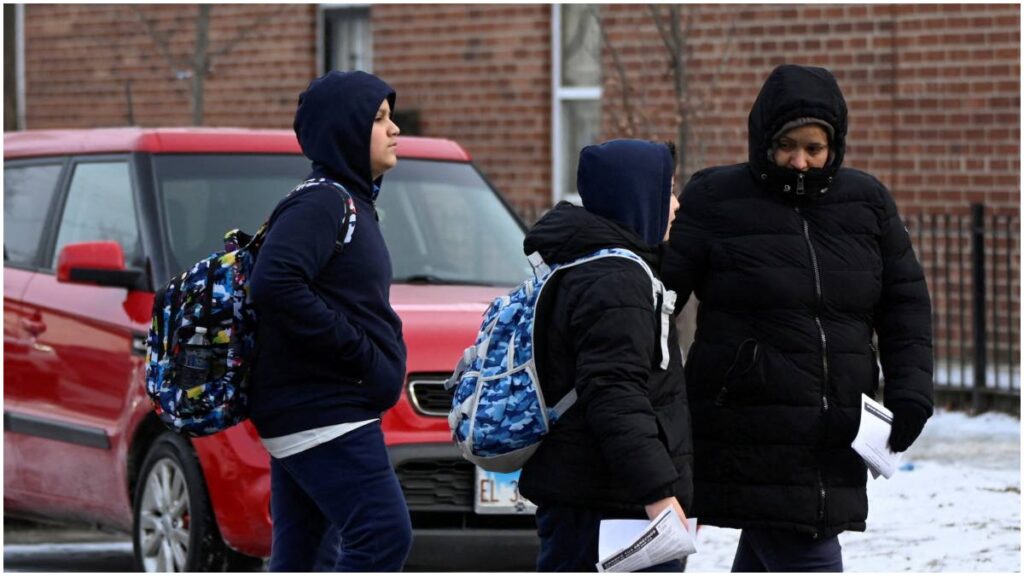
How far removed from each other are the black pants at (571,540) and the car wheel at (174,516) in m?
2.67

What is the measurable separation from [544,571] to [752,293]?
876 millimetres

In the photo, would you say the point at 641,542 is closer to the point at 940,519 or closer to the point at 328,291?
the point at 328,291

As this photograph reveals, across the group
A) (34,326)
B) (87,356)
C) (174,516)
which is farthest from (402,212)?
(174,516)

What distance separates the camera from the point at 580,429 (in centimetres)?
449

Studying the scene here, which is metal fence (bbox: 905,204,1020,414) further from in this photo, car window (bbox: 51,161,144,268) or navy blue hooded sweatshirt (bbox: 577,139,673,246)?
navy blue hooded sweatshirt (bbox: 577,139,673,246)

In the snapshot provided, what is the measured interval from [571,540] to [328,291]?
0.90m

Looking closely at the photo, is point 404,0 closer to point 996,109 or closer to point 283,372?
point 996,109

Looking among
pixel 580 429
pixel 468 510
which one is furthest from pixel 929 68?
pixel 580 429

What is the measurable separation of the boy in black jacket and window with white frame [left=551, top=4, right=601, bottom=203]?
1176 centimetres

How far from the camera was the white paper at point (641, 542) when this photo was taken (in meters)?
4.36

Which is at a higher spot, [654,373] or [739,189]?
[739,189]

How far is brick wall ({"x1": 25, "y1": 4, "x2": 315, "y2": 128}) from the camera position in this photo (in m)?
18.2

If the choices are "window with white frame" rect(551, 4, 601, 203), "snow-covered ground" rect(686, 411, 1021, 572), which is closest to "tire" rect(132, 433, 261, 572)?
"snow-covered ground" rect(686, 411, 1021, 572)

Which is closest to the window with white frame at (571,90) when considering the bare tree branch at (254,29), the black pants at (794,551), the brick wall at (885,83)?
the brick wall at (885,83)
